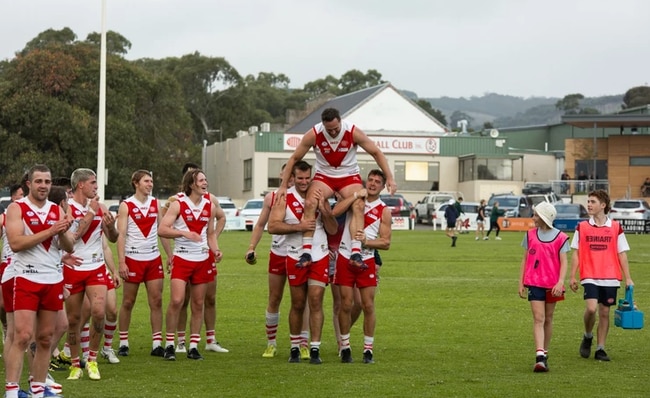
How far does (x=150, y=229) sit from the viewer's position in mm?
14414

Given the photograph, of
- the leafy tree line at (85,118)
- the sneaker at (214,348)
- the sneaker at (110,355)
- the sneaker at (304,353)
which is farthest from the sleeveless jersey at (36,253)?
the leafy tree line at (85,118)

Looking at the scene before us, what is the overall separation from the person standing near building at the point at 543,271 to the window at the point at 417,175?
73245 millimetres

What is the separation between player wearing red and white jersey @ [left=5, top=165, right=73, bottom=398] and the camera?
10516mm

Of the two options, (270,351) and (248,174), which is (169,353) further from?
(248,174)

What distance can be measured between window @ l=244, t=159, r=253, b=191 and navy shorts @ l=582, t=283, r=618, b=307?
239 feet

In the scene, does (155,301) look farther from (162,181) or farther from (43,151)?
(162,181)

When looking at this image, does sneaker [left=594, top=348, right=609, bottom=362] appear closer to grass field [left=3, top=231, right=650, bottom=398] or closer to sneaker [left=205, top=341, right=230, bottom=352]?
grass field [left=3, top=231, right=650, bottom=398]

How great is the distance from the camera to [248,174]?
88.8 metres

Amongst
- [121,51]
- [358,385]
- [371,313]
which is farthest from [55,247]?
[121,51]

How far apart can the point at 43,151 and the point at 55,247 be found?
62.3m

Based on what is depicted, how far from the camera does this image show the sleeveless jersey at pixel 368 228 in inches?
546

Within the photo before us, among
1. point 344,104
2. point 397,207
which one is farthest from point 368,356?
point 344,104

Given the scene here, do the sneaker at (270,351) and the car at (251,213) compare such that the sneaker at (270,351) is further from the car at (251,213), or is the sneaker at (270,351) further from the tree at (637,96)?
the tree at (637,96)

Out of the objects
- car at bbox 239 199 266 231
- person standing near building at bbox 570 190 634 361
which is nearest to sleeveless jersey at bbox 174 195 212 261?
person standing near building at bbox 570 190 634 361
